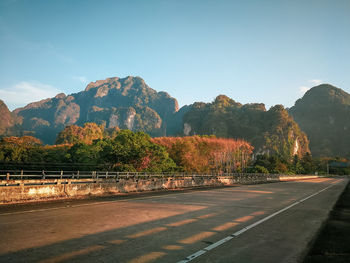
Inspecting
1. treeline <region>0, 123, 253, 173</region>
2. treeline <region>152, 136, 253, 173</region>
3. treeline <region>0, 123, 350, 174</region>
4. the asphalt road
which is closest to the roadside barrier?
the asphalt road

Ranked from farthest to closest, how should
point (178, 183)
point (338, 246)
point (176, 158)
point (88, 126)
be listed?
point (88, 126) → point (176, 158) → point (178, 183) → point (338, 246)

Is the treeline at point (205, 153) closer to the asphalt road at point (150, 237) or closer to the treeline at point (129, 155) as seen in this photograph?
the treeline at point (129, 155)

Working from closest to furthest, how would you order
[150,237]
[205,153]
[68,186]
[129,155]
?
1. [150,237]
2. [68,186]
3. [129,155]
4. [205,153]

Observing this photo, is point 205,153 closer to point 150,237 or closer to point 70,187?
point 70,187

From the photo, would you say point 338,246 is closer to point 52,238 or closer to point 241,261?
point 241,261

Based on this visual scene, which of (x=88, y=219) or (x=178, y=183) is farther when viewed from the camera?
(x=178, y=183)

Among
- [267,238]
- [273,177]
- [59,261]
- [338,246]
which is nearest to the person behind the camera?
[59,261]

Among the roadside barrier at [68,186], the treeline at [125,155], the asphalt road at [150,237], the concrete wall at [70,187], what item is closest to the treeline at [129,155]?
the treeline at [125,155]

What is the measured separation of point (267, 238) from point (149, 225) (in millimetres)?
3515

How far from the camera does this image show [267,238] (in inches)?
293

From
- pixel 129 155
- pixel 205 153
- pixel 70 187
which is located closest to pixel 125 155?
pixel 129 155

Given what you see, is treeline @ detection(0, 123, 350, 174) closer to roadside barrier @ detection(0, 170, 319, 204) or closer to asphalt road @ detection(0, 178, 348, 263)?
roadside barrier @ detection(0, 170, 319, 204)

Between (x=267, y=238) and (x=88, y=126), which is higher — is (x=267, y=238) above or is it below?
below

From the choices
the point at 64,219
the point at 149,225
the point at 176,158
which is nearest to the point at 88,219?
the point at 64,219
